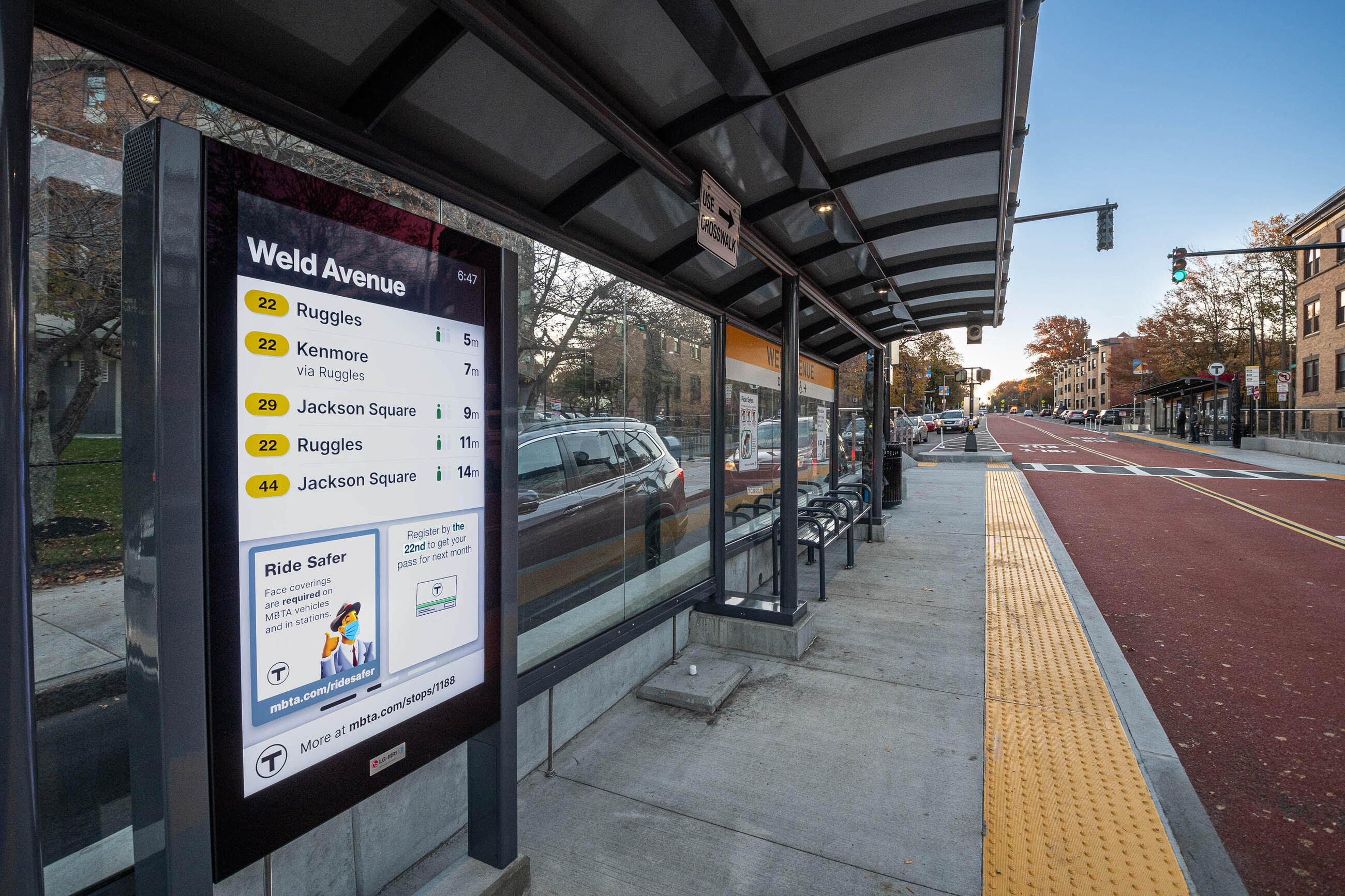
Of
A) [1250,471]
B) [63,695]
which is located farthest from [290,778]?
[1250,471]

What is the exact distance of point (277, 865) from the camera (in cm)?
217

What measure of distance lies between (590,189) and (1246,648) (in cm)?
641

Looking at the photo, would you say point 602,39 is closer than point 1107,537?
Yes

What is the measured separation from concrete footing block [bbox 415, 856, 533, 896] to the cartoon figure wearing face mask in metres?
0.94

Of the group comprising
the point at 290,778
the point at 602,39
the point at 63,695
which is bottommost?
the point at 290,778

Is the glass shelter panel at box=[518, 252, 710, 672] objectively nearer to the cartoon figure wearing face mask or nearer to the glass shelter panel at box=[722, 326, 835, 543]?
the glass shelter panel at box=[722, 326, 835, 543]

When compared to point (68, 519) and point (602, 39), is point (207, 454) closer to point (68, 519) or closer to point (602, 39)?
point (68, 519)

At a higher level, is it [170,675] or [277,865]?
[170,675]

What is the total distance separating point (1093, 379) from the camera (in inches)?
3489

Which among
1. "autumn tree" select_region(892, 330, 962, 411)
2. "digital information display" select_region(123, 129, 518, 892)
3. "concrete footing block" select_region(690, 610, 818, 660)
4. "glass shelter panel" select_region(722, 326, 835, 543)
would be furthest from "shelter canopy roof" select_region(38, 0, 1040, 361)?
"autumn tree" select_region(892, 330, 962, 411)

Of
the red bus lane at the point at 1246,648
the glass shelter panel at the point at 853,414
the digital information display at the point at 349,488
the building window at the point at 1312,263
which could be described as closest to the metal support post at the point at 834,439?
the glass shelter panel at the point at 853,414

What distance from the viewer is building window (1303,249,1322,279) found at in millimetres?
30352

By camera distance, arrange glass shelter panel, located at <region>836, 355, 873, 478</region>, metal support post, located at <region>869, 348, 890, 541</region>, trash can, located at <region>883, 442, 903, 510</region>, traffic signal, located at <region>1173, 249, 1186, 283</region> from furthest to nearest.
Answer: traffic signal, located at <region>1173, 249, 1186, 283</region> < trash can, located at <region>883, 442, 903, 510</region> < glass shelter panel, located at <region>836, 355, 873, 478</region> < metal support post, located at <region>869, 348, 890, 541</region>

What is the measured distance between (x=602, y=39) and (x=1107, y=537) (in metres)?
10.6
